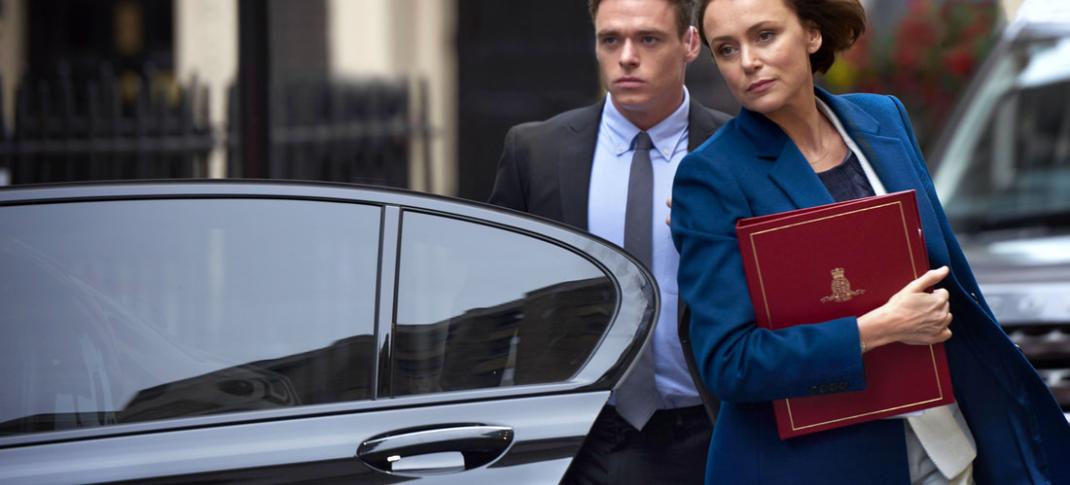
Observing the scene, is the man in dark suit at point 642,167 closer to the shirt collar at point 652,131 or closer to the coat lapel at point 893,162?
the shirt collar at point 652,131

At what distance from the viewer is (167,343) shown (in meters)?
2.85

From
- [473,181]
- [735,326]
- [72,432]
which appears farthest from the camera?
[473,181]

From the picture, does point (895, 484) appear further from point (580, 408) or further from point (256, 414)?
point (256, 414)

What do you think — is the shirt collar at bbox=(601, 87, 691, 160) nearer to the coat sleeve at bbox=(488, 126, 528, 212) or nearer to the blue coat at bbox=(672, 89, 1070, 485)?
the coat sleeve at bbox=(488, 126, 528, 212)

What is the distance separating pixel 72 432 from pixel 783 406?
4.09 feet

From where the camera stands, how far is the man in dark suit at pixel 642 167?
3195mm

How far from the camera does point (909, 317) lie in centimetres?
256

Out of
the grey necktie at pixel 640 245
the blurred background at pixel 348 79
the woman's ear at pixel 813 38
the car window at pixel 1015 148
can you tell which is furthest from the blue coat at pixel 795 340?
the blurred background at pixel 348 79

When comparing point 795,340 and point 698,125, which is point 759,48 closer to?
point 795,340

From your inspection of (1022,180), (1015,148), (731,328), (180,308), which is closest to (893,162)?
(731,328)

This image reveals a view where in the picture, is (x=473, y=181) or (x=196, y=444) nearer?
(x=196, y=444)

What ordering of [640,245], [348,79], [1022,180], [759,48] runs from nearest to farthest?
[759,48] → [640,245] → [1022,180] → [348,79]

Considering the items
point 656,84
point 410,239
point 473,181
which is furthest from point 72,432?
point 473,181

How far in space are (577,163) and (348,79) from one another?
29.2 feet
